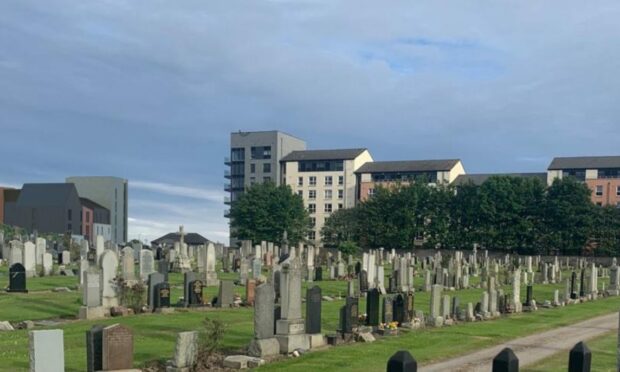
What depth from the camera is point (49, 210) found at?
362 ft

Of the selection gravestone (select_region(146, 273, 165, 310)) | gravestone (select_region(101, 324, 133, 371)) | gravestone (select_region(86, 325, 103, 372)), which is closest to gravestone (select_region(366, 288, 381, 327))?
gravestone (select_region(146, 273, 165, 310))

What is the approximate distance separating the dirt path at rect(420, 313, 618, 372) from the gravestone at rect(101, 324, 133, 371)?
20.3 feet

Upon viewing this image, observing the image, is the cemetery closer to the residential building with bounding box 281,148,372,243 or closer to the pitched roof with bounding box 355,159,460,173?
the pitched roof with bounding box 355,159,460,173

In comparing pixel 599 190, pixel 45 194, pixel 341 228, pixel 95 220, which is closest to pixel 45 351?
pixel 341 228

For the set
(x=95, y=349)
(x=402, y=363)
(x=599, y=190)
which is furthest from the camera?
(x=599, y=190)

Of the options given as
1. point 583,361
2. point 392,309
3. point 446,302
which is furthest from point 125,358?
point 446,302

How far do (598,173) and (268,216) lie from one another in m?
49.2

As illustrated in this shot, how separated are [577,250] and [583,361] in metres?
79.9

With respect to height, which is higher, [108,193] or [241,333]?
[108,193]

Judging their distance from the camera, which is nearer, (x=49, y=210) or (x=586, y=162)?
(x=586, y=162)

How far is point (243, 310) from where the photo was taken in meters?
23.9

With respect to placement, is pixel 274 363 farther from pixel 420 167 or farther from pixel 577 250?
pixel 420 167

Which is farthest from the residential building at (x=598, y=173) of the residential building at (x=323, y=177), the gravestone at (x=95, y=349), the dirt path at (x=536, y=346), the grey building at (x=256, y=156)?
the gravestone at (x=95, y=349)

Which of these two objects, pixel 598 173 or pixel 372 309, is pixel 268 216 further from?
pixel 372 309
